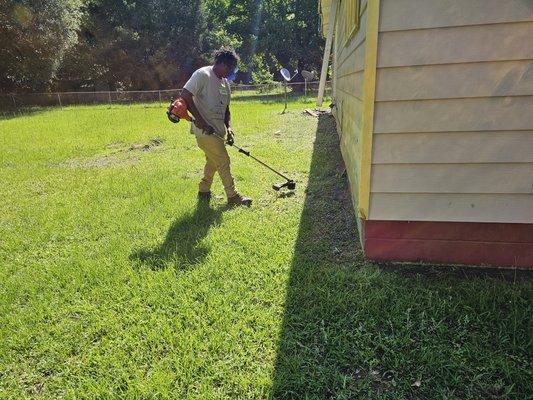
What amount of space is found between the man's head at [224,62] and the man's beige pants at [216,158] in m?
0.68

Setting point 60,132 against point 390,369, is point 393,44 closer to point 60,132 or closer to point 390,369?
point 390,369

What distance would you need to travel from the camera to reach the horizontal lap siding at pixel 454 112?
2.11 meters

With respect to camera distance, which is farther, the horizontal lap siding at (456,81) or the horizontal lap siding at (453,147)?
the horizontal lap siding at (453,147)

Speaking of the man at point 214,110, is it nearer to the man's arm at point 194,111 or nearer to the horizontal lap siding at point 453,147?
the man's arm at point 194,111

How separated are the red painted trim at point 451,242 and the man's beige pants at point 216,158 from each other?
1.91 metres

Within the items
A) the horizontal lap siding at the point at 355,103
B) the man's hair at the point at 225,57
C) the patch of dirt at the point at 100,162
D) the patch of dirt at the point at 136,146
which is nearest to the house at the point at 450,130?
the horizontal lap siding at the point at 355,103

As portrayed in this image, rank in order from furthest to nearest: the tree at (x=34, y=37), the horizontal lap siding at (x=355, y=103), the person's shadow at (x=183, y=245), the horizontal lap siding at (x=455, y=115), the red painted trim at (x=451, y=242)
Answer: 1. the tree at (x=34, y=37)
2. the person's shadow at (x=183, y=245)
3. the horizontal lap siding at (x=355, y=103)
4. the red painted trim at (x=451, y=242)
5. the horizontal lap siding at (x=455, y=115)

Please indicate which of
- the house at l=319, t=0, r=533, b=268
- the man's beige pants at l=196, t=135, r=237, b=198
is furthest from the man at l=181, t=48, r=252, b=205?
the house at l=319, t=0, r=533, b=268

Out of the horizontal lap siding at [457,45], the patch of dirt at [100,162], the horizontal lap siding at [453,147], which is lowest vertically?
the patch of dirt at [100,162]

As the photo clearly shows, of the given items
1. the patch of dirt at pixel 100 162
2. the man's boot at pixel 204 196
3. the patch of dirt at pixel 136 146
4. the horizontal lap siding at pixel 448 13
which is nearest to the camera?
the horizontal lap siding at pixel 448 13

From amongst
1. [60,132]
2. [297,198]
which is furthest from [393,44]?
[60,132]

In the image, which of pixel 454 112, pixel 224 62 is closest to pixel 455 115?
pixel 454 112

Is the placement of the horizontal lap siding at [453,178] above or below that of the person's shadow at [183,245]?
above

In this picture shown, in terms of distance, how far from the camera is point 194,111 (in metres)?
3.74
